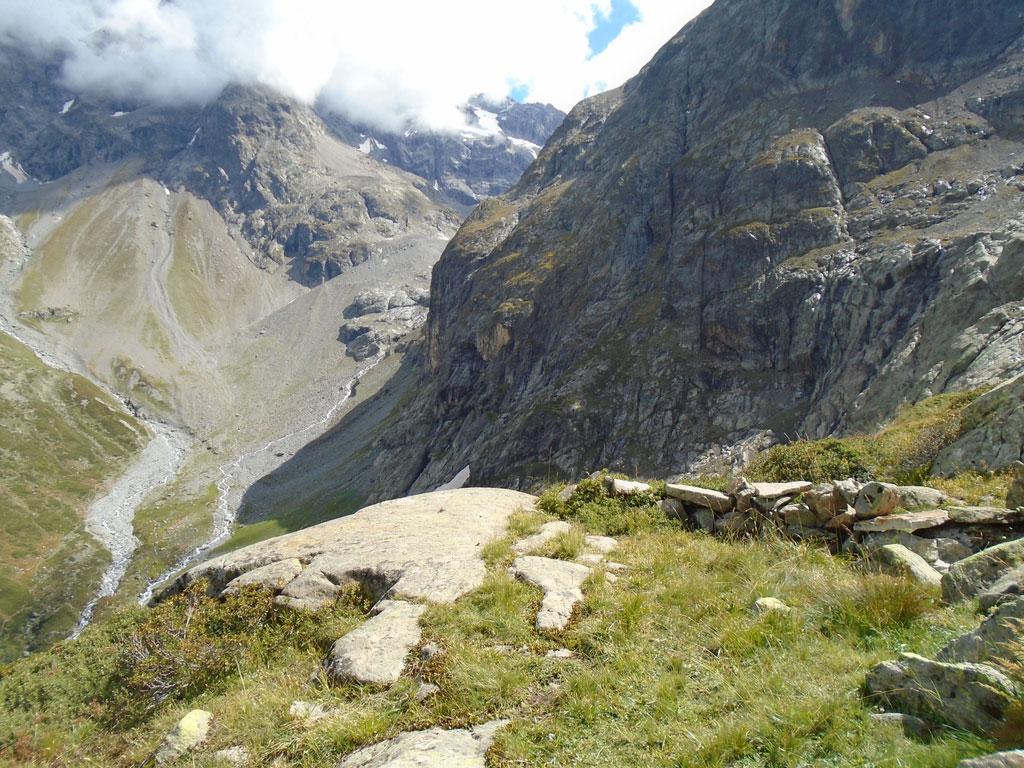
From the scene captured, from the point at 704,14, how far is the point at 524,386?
89.0 metres

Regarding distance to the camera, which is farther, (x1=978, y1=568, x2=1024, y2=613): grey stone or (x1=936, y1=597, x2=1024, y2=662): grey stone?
(x1=978, y1=568, x2=1024, y2=613): grey stone

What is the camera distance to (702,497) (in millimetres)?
11555

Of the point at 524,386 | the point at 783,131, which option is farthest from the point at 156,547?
the point at 783,131

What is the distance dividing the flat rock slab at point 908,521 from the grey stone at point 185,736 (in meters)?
9.57

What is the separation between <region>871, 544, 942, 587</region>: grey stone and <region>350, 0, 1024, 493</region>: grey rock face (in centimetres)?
2673

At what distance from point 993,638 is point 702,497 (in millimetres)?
7073

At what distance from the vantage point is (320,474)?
5379 inches

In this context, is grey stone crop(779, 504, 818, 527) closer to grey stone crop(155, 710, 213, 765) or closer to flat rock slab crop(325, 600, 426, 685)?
flat rock slab crop(325, 600, 426, 685)

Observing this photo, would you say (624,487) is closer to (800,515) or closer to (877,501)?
(800,515)

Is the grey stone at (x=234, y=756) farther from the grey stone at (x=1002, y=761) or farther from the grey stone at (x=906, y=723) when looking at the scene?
the grey stone at (x=1002, y=761)

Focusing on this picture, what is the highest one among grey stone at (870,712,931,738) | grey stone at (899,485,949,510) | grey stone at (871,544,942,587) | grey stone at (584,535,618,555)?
grey stone at (870,712,931,738)

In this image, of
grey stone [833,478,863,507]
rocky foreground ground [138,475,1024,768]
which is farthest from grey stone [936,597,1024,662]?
grey stone [833,478,863,507]

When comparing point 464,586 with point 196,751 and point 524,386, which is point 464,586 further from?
point 524,386

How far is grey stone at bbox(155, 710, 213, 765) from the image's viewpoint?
6656 mm
